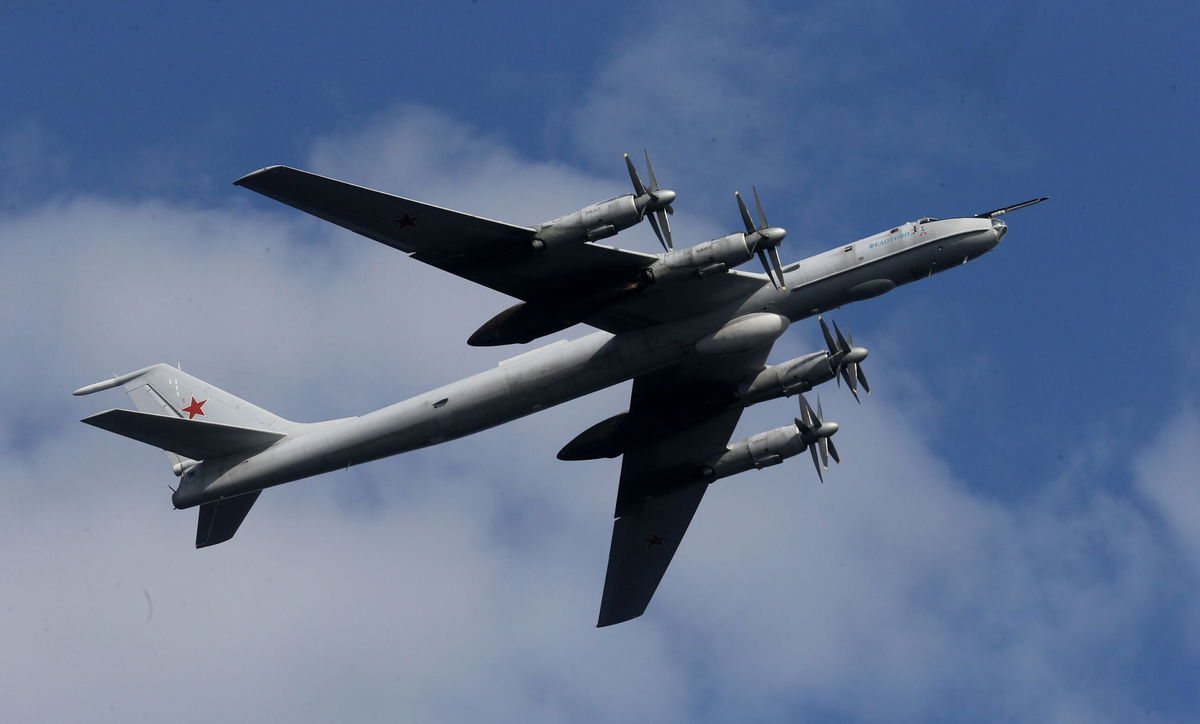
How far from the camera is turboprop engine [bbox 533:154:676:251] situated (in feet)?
118

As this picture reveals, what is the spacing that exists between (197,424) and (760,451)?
18517 mm

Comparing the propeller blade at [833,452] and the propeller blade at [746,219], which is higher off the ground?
the propeller blade at [746,219]

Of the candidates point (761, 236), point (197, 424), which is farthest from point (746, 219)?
point (197, 424)

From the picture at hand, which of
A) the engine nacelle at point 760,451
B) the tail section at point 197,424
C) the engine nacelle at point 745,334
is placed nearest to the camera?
the engine nacelle at point 745,334

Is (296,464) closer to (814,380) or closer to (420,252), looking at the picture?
(420,252)

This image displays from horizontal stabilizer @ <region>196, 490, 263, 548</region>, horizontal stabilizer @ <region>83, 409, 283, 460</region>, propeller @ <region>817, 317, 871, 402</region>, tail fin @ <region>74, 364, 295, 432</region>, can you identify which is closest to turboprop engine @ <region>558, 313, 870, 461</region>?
propeller @ <region>817, 317, 871, 402</region>

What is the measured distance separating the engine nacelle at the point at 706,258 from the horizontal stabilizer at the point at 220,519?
16.1 metres

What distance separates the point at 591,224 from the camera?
36.2 m

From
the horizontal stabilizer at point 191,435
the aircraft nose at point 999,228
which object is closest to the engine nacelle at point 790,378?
the aircraft nose at point 999,228

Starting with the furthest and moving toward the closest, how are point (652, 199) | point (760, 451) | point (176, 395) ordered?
point (176, 395) < point (760, 451) < point (652, 199)

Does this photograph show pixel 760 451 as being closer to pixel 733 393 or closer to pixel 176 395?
pixel 733 393

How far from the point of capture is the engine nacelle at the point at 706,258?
37.3m

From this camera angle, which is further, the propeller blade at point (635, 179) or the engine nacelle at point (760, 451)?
the engine nacelle at point (760, 451)

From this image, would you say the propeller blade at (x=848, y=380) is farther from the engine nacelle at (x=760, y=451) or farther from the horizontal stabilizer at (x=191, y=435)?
the horizontal stabilizer at (x=191, y=435)
